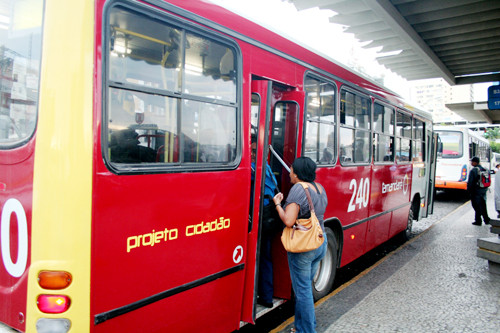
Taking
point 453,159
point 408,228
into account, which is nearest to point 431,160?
point 408,228

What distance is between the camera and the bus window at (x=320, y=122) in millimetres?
4348

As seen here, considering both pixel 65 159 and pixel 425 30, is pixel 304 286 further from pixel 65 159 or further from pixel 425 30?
pixel 425 30

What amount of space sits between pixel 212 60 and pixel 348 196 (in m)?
3.02

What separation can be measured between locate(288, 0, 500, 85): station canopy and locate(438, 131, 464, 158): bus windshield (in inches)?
251

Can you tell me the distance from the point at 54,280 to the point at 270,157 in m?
2.55

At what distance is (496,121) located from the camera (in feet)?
73.3

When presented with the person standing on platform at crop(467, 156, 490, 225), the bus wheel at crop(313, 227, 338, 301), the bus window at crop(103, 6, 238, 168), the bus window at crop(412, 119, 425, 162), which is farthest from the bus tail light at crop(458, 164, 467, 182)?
the bus window at crop(103, 6, 238, 168)

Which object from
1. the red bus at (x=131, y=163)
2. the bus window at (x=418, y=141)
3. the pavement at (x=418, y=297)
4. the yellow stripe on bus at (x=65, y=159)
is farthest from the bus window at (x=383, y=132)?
the yellow stripe on bus at (x=65, y=159)

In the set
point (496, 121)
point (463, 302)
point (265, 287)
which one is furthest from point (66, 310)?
point (496, 121)

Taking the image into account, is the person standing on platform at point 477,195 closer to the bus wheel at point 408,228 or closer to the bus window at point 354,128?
the bus wheel at point 408,228

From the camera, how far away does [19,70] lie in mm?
2408

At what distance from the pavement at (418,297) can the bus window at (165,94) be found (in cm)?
238

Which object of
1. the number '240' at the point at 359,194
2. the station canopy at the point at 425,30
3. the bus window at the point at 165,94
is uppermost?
the station canopy at the point at 425,30

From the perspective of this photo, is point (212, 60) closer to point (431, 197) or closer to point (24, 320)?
point (24, 320)
